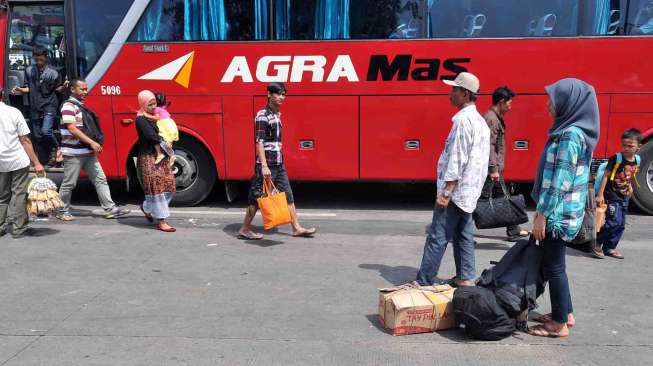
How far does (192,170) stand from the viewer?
311 inches

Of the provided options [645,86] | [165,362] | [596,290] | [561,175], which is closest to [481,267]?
[596,290]

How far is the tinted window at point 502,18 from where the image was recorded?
7.04 meters

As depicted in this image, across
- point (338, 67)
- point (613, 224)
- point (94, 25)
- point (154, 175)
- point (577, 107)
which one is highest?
point (94, 25)

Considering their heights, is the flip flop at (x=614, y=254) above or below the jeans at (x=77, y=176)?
below

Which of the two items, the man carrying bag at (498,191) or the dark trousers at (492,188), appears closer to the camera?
the man carrying bag at (498,191)

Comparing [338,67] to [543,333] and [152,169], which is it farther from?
[543,333]

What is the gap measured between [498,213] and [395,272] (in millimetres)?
1146

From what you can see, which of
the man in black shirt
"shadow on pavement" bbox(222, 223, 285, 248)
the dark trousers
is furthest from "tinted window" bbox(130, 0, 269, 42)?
the dark trousers

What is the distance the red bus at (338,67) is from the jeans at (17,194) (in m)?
1.69

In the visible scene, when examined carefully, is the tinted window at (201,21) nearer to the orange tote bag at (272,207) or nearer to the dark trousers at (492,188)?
the orange tote bag at (272,207)

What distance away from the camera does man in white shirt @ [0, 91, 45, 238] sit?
5.91m

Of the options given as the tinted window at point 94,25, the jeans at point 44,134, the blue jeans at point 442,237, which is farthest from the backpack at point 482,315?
the jeans at point 44,134

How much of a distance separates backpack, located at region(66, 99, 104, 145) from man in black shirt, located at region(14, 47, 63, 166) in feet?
4.32

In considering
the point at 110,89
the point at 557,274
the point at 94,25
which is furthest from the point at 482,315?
the point at 94,25
